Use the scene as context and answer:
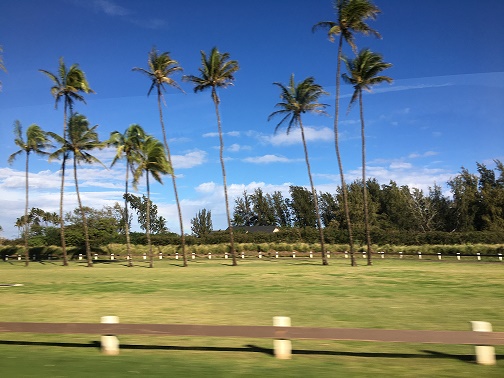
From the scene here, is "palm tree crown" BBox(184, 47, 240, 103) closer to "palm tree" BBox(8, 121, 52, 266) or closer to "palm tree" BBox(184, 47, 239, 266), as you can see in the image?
"palm tree" BBox(184, 47, 239, 266)

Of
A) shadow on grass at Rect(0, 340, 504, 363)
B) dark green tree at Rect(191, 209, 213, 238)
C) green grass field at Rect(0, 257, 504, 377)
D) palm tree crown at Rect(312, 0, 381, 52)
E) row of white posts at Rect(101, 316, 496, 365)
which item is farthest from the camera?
dark green tree at Rect(191, 209, 213, 238)

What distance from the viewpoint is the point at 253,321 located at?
10.3 meters

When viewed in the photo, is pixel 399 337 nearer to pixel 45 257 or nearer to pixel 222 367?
pixel 222 367

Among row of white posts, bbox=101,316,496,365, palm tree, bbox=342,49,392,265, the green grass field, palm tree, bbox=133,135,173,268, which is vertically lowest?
the green grass field

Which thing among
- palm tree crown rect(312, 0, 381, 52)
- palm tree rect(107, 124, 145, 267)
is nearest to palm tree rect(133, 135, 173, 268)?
palm tree rect(107, 124, 145, 267)

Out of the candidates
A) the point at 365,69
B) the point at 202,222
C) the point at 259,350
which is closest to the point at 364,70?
the point at 365,69

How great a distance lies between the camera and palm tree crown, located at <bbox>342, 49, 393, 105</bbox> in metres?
34.7

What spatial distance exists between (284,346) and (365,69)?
32.8 m

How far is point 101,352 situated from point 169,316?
4.37 metres

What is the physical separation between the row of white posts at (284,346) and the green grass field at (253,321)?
0.16 meters

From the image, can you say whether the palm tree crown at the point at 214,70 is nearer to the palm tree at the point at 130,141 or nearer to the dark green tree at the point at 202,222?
the palm tree at the point at 130,141

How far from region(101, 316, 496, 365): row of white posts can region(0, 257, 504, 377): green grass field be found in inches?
6.4

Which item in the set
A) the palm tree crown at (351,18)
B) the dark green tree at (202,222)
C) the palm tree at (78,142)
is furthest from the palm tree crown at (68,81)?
the dark green tree at (202,222)

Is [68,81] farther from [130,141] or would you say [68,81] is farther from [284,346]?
[284,346]
